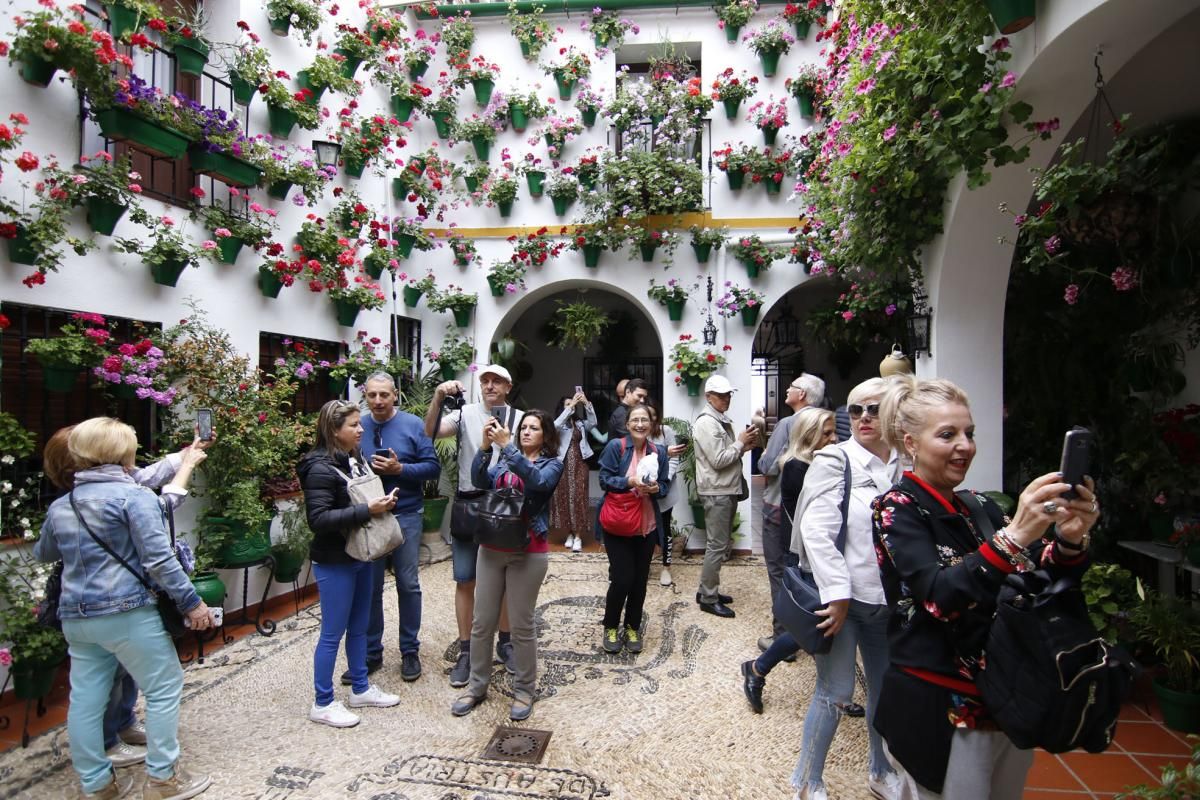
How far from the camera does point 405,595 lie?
426 centimetres

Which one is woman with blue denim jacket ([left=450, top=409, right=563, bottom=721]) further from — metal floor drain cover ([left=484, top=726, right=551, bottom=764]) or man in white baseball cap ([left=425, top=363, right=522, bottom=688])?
man in white baseball cap ([left=425, top=363, right=522, bottom=688])

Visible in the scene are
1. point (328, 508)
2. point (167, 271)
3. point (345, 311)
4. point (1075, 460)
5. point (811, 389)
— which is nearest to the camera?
point (1075, 460)

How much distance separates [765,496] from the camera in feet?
16.2

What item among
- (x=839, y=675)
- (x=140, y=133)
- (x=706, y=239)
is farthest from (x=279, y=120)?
(x=839, y=675)

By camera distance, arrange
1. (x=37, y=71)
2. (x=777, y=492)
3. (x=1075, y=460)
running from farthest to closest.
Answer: (x=777, y=492) < (x=37, y=71) < (x=1075, y=460)

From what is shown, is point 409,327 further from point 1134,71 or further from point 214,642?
point 1134,71

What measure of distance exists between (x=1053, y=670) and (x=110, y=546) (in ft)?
11.1

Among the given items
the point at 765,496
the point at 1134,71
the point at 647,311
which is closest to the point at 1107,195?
the point at 1134,71

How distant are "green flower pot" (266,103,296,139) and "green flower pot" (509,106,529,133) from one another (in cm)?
285

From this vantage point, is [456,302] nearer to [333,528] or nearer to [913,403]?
[333,528]

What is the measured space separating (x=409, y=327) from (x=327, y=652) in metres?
5.04

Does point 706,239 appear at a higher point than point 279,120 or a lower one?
lower

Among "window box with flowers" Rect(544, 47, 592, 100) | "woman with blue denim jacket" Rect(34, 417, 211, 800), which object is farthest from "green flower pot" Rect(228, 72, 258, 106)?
"woman with blue denim jacket" Rect(34, 417, 211, 800)

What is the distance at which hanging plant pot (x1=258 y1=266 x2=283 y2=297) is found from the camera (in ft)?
18.5
